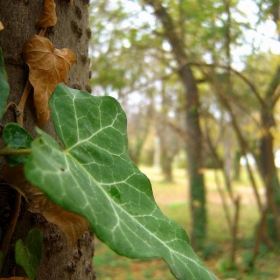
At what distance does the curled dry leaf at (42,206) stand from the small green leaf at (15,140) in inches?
0.5

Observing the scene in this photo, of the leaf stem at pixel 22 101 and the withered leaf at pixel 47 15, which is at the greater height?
the withered leaf at pixel 47 15

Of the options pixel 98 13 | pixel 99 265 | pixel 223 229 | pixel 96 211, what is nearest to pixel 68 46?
pixel 96 211

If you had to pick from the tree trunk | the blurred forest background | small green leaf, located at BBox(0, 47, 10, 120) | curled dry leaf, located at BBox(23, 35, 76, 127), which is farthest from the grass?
small green leaf, located at BBox(0, 47, 10, 120)

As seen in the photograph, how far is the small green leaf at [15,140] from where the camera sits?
19.2 inches

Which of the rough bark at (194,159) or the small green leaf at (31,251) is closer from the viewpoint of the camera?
the small green leaf at (31,251)

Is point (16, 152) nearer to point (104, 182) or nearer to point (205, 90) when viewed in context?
point (104, 182)

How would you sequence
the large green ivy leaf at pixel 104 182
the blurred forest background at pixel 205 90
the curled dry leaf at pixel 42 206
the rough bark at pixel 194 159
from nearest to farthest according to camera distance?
the large green ivy leaf at pixel 104 182, the curled dry leaf at pixel 42 206, the blurred forest background at pixel 205 90, the rough bark at pixel 194 159

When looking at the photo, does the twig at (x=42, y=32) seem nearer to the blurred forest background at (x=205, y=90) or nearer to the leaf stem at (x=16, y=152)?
the leaf stem at (x=16, y=152)

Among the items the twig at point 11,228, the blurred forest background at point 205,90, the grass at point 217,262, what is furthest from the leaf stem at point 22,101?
the grass at point 217,262

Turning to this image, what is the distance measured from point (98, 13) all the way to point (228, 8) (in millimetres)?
2162

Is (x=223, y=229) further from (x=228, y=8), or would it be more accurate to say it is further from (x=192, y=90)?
(x=228, y=8)

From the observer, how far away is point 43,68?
0.60 metres

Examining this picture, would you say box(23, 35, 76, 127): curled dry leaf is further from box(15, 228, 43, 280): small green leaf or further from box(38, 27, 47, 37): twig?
box(15, 228, 43, 280): small green leaf

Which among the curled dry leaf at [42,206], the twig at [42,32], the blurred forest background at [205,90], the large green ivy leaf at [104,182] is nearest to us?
the large green ivy leaf at [104,182]
